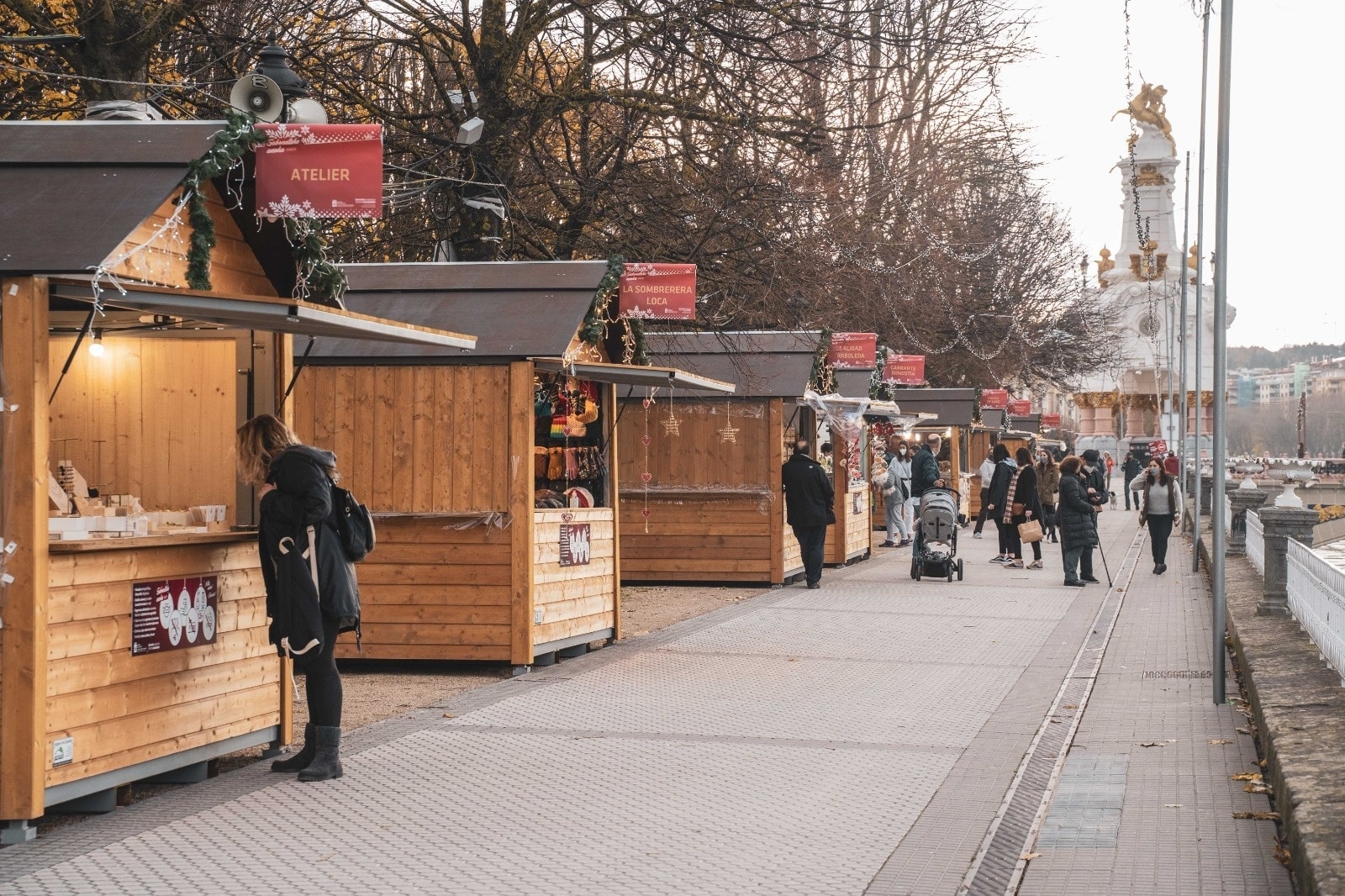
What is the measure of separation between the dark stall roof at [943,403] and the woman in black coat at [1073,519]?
15.6 meters

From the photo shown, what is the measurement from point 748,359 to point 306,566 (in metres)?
13.1

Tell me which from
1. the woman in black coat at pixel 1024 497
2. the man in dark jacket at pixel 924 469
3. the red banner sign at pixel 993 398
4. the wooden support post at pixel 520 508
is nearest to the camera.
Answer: the wooden support post at pixel 520 508

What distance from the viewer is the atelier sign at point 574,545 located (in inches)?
535

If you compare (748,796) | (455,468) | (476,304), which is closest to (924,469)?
(476,304)

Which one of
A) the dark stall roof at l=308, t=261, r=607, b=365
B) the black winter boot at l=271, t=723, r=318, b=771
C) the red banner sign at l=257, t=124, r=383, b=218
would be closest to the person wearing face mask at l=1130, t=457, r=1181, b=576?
the dark stall roof at l=308, t=261, r=607, b=365

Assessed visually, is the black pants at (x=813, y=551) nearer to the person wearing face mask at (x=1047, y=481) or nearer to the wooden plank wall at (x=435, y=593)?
the person wearing face mask at (x=1047, y=481)

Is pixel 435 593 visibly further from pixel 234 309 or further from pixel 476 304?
pixel 234 309

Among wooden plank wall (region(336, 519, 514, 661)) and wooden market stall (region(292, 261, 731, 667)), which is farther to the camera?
wooden plank wall (region(336, 519, 514, 661))

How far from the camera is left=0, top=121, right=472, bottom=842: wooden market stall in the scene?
7.16 m

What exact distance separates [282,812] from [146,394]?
2.83 m

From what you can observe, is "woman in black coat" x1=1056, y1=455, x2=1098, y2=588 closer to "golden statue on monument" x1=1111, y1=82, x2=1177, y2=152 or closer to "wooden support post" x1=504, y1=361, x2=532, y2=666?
"wooden support post" x1=504, y1=361, x2=532, y2=666

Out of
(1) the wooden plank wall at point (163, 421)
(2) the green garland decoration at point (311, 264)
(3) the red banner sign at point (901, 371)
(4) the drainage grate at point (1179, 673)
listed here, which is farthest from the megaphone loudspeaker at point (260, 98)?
(3) the red banner sign at point (901, 371)

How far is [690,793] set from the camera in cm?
824

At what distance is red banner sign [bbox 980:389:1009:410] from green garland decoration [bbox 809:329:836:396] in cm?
2267
